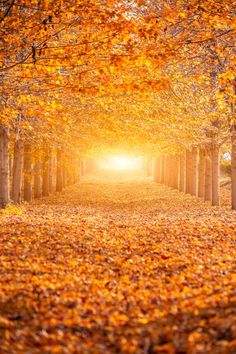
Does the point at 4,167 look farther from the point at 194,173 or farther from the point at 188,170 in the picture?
the point at 188,170

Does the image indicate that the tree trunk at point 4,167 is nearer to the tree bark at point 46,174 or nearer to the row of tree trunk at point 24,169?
the row of tree trunk at point 24,169

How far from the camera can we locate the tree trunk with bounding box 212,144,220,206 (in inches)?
915

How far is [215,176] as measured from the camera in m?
23.3

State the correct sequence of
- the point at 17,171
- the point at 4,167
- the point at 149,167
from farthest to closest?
the point at 149,167 < the point at 17,171 < the point at 4,167

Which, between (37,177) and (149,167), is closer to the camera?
(37,177)

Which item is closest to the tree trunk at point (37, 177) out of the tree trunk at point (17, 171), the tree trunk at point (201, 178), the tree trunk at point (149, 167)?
the tree trunk at point (17, 171)

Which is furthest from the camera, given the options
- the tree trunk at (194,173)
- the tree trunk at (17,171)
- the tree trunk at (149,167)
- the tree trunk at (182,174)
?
the tree trunk at (149,167)

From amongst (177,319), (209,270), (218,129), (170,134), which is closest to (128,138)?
(170,134)

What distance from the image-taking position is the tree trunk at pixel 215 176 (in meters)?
23.2

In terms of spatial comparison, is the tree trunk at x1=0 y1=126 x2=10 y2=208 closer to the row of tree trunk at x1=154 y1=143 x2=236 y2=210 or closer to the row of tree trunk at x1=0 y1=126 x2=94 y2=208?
the row of tree trunk at x1=0 y1=126 x2=94 y2=208

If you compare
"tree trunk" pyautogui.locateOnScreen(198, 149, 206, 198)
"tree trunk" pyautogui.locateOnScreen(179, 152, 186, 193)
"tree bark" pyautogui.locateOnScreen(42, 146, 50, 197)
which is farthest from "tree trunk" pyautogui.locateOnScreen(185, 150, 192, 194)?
"tree bark" pyautogui.locateOnScreen(42, 146, 50, 197)

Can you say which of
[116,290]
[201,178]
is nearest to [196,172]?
[201,178]

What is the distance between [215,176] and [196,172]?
769 cm

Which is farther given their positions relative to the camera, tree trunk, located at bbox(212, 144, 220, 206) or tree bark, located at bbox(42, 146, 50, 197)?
tree bark, located at bbox(42, 146, 50, 197)
